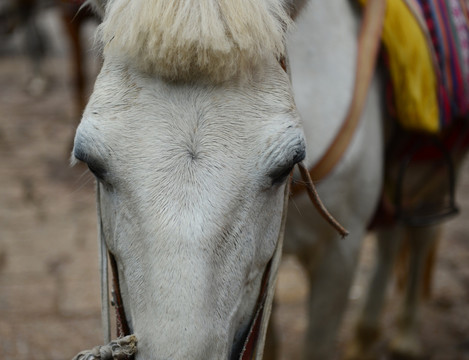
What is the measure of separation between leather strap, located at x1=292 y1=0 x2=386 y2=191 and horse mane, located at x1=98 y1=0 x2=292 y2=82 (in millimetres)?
608

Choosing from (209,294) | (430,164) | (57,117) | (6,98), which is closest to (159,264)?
(209,294)


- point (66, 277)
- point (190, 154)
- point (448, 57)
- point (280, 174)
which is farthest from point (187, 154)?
point (66, 277)

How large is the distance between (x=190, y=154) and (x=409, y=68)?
41.1 inches

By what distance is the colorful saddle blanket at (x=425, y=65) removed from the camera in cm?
190

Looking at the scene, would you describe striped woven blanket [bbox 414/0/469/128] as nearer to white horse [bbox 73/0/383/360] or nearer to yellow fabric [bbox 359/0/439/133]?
yellow fabric [bbox 359/0/439/133]

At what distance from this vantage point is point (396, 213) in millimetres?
2189

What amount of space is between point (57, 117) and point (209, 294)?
583cm

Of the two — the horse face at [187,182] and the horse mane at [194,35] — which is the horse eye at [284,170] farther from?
the horse mane at [194,35]

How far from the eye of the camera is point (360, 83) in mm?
1767

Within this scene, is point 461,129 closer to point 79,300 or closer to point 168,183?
point 168,183

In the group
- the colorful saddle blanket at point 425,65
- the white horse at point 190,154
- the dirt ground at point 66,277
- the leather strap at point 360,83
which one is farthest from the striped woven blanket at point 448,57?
the dirt ground at point 66,277

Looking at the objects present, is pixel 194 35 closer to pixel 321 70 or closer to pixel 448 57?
pixel 321 70

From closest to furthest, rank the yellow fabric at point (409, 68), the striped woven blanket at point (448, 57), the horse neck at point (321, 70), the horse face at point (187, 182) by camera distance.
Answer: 1. the horse face at point (187, 182)
2. the horse neck at point (321, 70)
3. the yellow fabric at point (409, 68)
4. the striped woven blanket at point (448, 57)

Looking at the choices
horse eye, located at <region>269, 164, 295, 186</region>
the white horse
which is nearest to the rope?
the white horse
